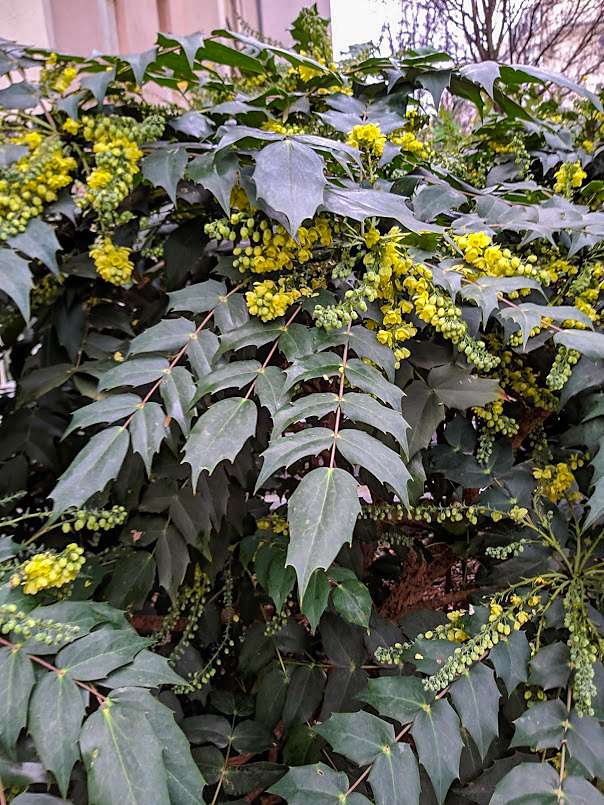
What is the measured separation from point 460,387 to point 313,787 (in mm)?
451

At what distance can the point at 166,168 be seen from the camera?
64cm

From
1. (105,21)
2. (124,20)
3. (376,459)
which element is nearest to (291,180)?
(376,459)

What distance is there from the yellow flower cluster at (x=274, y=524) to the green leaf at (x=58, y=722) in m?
0.36

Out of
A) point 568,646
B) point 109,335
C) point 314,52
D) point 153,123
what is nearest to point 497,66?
point 314,52

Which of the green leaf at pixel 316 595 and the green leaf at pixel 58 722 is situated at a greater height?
the green leaf at pixel 58 722

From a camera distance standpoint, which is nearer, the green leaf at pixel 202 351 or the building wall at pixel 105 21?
the green leaf at pixel 202 351

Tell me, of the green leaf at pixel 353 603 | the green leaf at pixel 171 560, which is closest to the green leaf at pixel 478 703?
the green leaf at pixel 353 603

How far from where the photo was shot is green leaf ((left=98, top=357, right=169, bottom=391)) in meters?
0.59

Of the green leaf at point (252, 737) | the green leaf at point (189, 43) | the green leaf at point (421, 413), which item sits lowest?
the green leaf at point (252, 737)

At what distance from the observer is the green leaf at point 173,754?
18.9 inches

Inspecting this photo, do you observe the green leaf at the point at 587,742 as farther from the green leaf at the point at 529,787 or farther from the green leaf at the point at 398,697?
the green leaf at the point at 398,697

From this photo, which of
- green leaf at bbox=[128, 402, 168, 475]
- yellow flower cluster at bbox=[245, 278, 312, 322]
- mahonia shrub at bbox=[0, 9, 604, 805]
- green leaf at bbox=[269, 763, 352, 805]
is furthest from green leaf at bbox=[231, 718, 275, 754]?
yellow flower cluster at bbox=[245, 278, 312, 322]

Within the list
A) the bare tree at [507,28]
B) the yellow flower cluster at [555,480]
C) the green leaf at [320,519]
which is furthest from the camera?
the bare tree at [507,28]

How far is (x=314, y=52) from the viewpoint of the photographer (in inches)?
38.0
